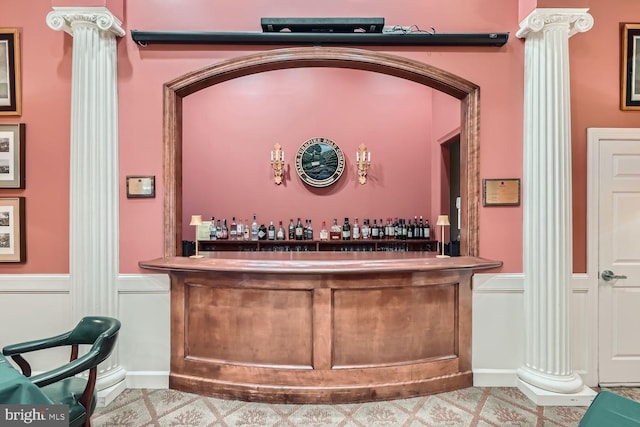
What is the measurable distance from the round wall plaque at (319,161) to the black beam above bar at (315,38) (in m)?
2.57

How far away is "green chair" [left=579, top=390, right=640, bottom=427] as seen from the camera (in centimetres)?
114

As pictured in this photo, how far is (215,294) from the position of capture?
2.80 m

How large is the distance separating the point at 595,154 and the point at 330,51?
7.95ft

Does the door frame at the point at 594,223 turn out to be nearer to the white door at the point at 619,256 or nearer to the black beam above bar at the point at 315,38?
the white door at the point at 619,256

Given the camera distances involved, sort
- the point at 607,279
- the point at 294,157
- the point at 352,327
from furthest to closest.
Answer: the point at 294,157
the point at 607,279
the point at 352,327

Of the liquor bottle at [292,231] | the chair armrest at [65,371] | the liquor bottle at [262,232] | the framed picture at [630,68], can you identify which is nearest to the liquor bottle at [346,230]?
the liquor bottle at [292,231]

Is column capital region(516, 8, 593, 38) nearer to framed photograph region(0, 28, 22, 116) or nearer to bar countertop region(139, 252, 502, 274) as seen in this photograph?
bar countertop region(139, 252, 502, 274)

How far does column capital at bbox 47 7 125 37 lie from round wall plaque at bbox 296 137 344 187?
312 cm

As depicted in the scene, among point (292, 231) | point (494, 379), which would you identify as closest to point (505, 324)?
point (494, 379)

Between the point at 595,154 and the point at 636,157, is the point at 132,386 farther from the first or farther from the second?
the point at 636,157

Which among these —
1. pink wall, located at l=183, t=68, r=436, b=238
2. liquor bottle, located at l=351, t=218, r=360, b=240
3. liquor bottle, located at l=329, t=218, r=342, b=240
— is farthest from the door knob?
liquor bottle, located at l=329, t=218, r=342, b=240

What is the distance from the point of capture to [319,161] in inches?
216

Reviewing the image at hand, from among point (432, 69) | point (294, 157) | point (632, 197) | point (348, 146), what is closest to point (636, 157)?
point (632, 197)

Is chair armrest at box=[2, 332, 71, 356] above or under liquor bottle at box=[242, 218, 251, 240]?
under
